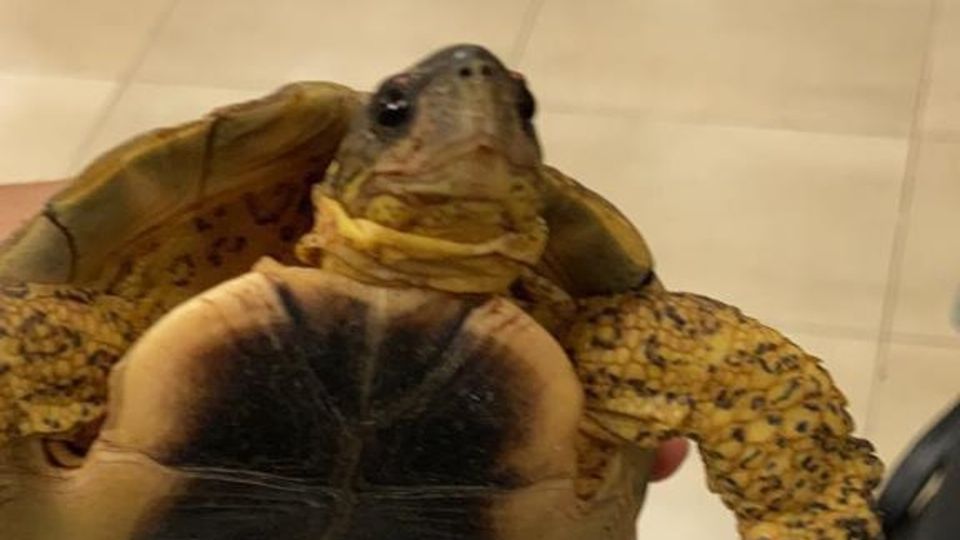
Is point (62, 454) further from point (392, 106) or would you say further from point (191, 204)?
point (392, 106)

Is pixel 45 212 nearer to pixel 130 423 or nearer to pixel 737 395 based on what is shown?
pixel 130 423

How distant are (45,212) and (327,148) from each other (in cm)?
17

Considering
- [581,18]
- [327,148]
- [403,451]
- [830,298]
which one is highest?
[327,148]

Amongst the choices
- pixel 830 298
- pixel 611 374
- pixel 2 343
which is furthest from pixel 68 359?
pixel 830 298

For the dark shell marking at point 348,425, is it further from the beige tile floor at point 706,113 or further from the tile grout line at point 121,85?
the tile grout line at point 121,85

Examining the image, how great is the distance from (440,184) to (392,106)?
58 millimetres

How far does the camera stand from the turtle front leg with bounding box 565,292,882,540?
3.42 feet

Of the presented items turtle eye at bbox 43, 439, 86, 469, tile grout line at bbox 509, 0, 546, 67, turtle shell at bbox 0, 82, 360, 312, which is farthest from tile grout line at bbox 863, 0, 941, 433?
turtle eye at bbox 43, 439, 86, 469

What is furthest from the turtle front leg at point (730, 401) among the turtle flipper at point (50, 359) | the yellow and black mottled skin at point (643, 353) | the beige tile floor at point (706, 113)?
the beige tile floor at point (706, 113)

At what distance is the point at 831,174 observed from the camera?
2170 millimetres

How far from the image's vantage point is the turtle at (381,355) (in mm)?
909

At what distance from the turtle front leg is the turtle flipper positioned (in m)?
0.28

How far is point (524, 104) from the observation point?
915 millimetres

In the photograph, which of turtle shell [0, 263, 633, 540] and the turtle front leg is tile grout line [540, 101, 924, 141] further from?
turtle shell [0, 263, 633, 540]
